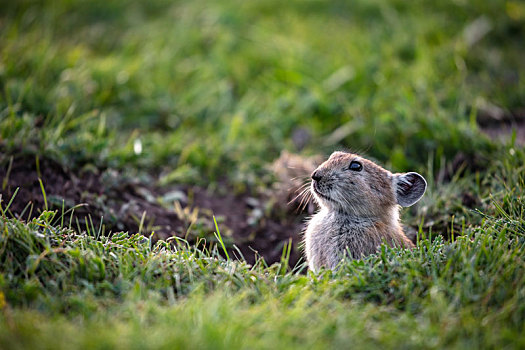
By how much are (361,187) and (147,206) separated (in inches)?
78.7

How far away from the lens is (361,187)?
4062 millimetres

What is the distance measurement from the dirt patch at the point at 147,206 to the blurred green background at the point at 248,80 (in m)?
0.21

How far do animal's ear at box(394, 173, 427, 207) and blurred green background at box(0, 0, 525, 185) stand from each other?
122 centimetres

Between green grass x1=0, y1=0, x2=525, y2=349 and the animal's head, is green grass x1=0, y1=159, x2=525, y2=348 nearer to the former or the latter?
green grass x1=0, y1=0, x2=525, y2=349

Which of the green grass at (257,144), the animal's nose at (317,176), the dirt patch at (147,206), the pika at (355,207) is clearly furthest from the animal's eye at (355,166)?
the dirt patch at (147,206)

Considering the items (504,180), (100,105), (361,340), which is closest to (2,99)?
(100,105)

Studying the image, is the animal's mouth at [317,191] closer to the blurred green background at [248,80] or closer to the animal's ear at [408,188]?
the animal's ear at [408,188]

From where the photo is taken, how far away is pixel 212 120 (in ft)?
21.5

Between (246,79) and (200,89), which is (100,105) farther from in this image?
(246,79)

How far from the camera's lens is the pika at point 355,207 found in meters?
3.90

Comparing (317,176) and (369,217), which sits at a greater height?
(317,176)

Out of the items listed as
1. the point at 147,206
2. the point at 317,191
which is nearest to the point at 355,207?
the point at 317,191

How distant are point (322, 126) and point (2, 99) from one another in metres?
3.69

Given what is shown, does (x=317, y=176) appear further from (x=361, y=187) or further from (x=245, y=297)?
(x=245, y=297)
